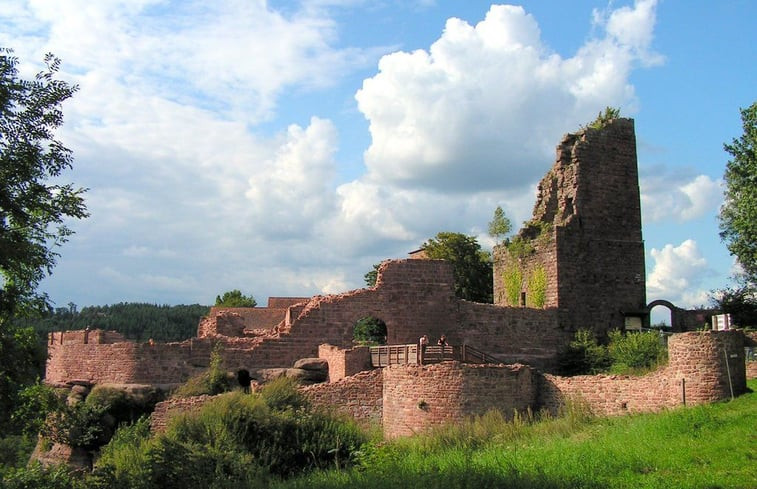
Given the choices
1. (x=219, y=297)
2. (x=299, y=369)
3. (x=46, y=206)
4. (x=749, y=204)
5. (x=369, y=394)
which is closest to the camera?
(x=46, y=206)

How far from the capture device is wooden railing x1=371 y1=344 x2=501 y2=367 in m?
23.3

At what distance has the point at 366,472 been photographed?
→ 17250 millimetres

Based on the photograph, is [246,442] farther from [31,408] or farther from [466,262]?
[466,262]

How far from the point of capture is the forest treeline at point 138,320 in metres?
88.6

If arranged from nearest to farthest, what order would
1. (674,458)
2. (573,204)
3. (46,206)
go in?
(674,458), (46,206), (573,204)

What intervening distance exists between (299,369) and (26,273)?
401 inches

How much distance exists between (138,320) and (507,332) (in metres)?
74.1

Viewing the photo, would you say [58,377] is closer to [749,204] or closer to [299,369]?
[299,369]

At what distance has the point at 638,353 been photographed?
992 inches

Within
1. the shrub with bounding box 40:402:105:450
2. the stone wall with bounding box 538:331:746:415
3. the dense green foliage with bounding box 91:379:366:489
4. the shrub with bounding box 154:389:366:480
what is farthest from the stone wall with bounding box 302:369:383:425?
the shrub with bounding box 40:402:105:450

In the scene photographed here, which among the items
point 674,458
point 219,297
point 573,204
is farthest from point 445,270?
point 219,297

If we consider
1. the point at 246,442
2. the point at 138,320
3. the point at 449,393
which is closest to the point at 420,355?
the point at 449,393

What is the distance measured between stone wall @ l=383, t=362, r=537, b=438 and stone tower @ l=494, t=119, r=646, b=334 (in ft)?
27.5

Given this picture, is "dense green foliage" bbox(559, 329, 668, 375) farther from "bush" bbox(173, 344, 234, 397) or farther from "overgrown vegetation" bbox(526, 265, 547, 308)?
"bush" bbox(173, 344, 234, 397)
